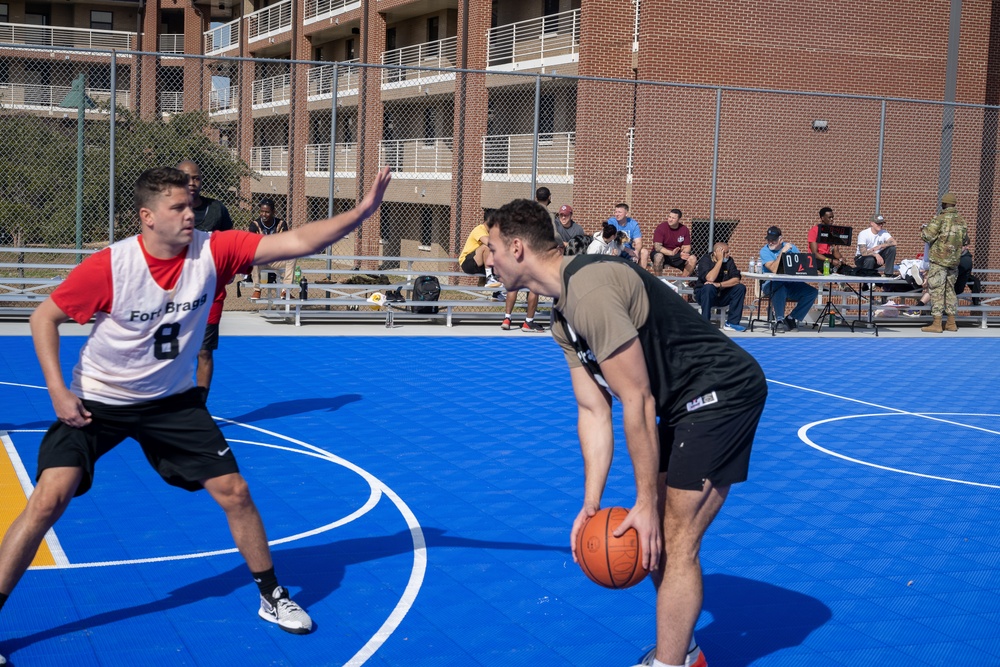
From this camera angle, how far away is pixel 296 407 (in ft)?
31.1

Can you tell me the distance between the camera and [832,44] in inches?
945

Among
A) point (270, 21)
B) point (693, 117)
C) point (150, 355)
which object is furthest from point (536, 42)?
point (150, 355)

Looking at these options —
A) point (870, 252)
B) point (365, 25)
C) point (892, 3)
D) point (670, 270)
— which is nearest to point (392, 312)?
point (670, 270)

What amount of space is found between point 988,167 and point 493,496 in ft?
69.8

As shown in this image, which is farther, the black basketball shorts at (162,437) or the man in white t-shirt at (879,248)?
the man in white t-shirt at (879,248)

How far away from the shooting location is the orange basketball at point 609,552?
373cm

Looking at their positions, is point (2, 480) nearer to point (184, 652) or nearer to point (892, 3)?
point (184, 652)

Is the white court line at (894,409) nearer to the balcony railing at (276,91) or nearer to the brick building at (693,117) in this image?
the brick building at (693,117)

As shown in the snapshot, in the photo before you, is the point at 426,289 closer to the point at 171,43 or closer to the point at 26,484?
the point at 26,484

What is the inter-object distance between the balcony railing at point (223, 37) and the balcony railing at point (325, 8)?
810 cm

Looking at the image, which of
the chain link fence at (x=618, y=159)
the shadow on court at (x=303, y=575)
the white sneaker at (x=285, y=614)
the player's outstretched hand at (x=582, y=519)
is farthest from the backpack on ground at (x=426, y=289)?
the player's outstretched hand at (x=582, y=519)

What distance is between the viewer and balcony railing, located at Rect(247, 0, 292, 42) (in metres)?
41.4

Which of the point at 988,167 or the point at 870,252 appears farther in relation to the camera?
the point at 988,167

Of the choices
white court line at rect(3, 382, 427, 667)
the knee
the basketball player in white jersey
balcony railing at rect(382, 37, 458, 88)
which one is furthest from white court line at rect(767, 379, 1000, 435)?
balcony railing at rect(382, 37, 458, 88)
